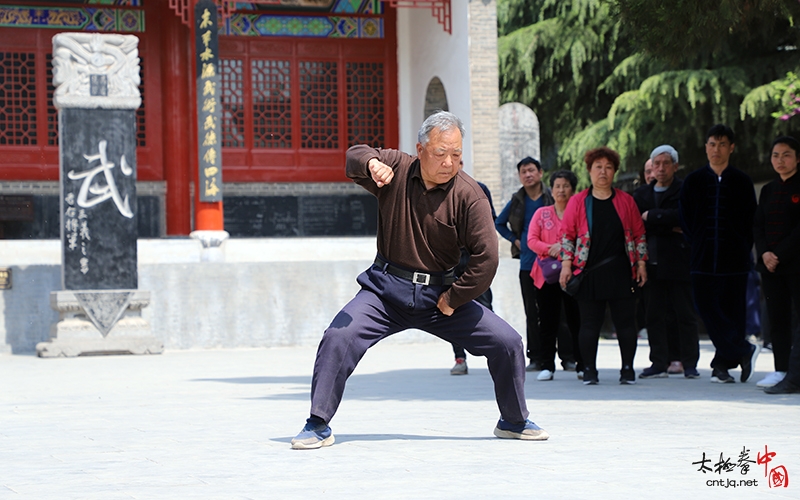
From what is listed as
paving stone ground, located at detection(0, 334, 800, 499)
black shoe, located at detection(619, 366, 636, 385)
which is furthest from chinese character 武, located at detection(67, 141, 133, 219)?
black shoe, located at detection(619, 366, 636, 385)

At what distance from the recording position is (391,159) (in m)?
5.13

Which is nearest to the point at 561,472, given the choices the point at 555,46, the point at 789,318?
the point at 789,318

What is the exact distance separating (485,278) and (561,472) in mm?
1058

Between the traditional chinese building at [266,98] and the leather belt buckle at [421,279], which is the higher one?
the traditional chinese building at [266,98]

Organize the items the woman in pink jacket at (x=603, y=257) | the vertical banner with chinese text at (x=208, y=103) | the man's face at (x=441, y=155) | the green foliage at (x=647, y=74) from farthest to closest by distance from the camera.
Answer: the vertical banner with chinese text at (x=208, y=103), the green foliage at (x=647, y=74), the woman in pink jacket at (x=603, y=257), the man's face at (x=441, y=155)

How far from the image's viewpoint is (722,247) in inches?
306

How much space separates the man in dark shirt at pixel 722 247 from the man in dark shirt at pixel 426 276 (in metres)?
3.16

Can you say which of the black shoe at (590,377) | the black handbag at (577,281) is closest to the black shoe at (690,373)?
the black shoe at (590,377)

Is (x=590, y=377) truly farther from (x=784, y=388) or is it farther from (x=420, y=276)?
(x=420, y=276)

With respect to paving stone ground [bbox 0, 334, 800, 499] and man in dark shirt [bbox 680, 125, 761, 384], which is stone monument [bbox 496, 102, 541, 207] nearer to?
paving stone ground [bbox 0, 334, 800, 499]

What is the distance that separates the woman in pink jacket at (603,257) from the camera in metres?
7.72

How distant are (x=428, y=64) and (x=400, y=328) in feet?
40.8

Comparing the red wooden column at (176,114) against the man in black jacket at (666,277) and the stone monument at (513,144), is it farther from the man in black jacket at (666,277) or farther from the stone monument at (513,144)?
the man in black jacket at (666,277)

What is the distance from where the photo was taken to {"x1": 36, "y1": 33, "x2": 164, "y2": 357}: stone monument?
1193cm
